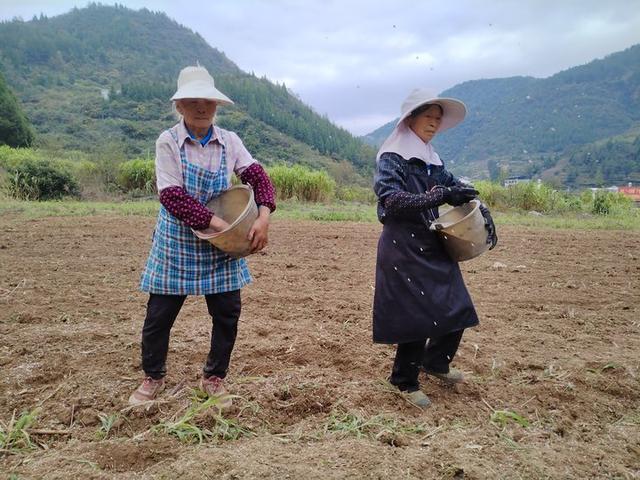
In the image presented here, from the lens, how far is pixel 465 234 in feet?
7.81

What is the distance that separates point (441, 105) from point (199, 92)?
115 cm

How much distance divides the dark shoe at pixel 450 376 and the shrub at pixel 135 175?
13.5m

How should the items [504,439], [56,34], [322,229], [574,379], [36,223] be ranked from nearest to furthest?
[504,439] → [574,379] → [36,223] → [322,229] → [56,34]

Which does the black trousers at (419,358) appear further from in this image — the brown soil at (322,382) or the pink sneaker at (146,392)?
the pink sneaker at (146,392)

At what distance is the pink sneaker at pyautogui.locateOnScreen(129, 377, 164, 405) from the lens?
2416mm

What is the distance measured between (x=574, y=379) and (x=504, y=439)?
0.91 metres

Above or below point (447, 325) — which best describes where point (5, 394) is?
below

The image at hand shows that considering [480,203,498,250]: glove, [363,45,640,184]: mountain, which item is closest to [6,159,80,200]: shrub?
[480,203,498,250]: glove

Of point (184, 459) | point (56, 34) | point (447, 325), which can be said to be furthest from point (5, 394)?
point (56, 34)

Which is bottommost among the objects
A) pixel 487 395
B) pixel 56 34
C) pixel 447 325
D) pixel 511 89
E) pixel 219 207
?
pixel 487 395

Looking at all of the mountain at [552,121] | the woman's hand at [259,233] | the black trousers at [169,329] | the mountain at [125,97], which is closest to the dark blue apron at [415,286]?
the woman's hand at [259,233]

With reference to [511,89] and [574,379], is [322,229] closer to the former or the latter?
[574,379]

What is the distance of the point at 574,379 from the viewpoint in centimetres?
283

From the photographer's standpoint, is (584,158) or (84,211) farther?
(584,158)
